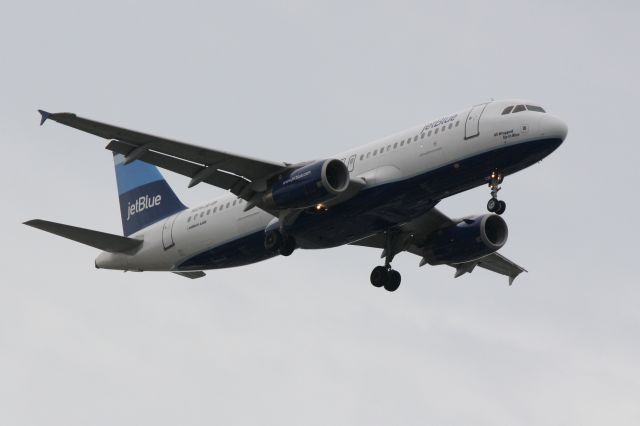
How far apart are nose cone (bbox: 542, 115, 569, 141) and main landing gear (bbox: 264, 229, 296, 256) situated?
10.2 meters

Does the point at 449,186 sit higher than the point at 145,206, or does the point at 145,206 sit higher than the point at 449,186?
the point at 145,206

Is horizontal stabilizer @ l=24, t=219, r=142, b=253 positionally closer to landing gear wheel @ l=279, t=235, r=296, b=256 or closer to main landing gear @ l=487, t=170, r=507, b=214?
landing gear wheel @ l=279, t=235, r=296, b=256

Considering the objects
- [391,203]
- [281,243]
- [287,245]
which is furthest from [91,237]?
[391,203]

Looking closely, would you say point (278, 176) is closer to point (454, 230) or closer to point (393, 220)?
point (393, 220)

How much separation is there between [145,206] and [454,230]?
43.5 feet

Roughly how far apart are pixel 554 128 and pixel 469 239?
8.48 m

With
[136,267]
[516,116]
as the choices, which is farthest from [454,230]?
[136,267]

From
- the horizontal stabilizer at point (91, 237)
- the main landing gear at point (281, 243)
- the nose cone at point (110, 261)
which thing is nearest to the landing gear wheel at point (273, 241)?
the main landing gear at point (281, 243)

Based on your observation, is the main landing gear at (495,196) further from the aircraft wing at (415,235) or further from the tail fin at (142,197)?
the tail fin at (142,197)

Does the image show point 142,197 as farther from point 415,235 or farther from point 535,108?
point 535,108

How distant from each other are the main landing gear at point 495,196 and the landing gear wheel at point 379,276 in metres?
8.59

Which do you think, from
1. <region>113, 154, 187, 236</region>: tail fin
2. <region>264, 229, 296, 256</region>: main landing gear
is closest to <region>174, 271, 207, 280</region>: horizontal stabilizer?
<region>113, 154, 187, 236</region>: tail fin

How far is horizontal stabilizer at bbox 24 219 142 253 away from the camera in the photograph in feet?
168

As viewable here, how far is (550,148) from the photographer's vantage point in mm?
46750
